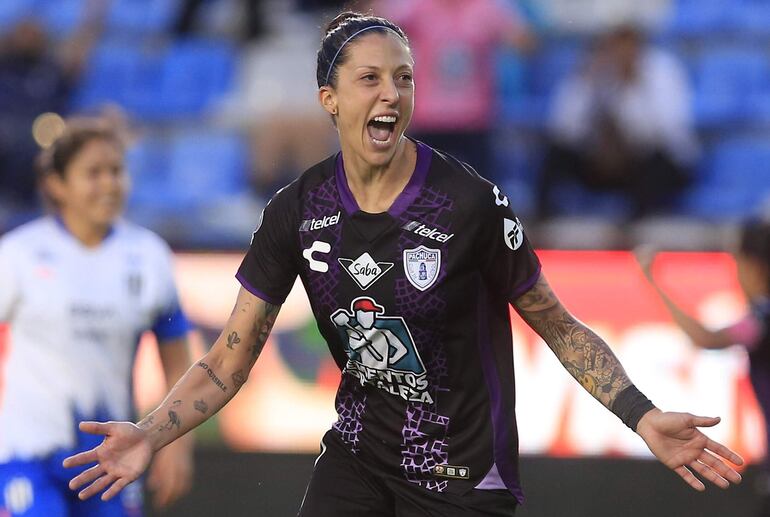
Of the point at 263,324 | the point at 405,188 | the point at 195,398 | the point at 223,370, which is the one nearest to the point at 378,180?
the point at 405,188

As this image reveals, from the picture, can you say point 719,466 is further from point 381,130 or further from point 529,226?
point 529,226

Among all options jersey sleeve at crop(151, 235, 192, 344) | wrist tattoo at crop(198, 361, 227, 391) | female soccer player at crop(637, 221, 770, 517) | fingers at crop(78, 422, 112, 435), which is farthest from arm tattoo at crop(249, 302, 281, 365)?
female soccer player at crop(637, 221, 770, 517)

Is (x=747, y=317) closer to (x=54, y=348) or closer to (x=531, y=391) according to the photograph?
(x=531, y=391)

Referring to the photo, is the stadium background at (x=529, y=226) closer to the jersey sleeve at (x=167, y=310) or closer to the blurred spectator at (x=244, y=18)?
the blurred spectator at (x=244, y=18)

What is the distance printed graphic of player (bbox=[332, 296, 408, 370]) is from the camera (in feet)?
14.0

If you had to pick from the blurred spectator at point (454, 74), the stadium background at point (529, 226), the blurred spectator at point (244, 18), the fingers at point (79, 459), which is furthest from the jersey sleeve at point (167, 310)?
the blurred spectator at point (244, 18)

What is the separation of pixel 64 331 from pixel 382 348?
1877 mm

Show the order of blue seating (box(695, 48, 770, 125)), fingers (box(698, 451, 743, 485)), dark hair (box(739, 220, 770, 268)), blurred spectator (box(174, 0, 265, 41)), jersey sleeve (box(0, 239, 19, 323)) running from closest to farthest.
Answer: fingers (box(698, 451, 743, 485)) < jersey sleeve (box(0, 239, 19, 323)) < dark hair (box(739, 220, 770, 268)) < blue seating (box(695, 48, 770, 125)) < blurred spectator (box(174, 0, 265, 41))

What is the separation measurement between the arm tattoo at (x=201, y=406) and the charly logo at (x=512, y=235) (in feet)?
3.76

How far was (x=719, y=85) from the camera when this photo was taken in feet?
39.0

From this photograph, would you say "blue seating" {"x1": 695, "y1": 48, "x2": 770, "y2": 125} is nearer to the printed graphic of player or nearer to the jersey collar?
the jersey collar

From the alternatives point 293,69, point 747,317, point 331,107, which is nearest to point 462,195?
point 331,107

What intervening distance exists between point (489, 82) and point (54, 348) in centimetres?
594

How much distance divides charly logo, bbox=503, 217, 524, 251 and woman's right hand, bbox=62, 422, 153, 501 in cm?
132
